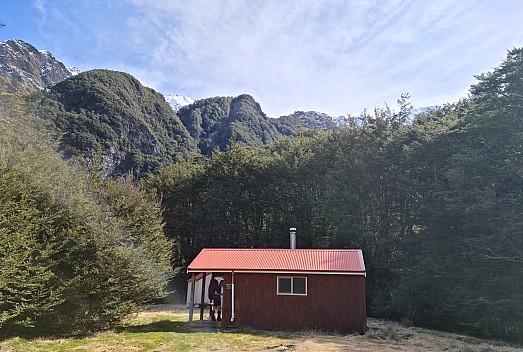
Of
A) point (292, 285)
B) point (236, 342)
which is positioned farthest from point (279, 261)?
point (236, 342)

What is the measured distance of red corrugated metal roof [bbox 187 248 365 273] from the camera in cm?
1312

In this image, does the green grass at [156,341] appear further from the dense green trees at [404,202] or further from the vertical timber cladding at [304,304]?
the dense green trees at [404,202]

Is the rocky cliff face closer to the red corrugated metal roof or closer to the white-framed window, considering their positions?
the red corrugated metal roof

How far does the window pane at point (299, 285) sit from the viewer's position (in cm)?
1308

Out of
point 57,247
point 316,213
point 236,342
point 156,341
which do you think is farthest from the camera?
point 316,213

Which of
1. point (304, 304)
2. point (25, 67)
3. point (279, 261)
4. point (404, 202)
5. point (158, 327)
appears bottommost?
point (158, 327)

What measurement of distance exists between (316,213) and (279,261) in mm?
11002

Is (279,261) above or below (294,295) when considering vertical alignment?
above

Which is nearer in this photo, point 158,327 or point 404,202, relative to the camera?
point 158,327

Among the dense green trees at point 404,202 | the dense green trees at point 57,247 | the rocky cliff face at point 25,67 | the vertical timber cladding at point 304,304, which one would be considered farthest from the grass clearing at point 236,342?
the rocky cliff face at point 25,67

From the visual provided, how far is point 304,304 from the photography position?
42.5 ft

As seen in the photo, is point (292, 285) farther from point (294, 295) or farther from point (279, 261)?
point (279, 261)

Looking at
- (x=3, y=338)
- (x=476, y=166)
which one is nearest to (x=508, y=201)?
(x=476, y=166)

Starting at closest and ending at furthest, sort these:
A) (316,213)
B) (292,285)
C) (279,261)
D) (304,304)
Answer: (304,304), (292,285), (279,261), (316,213)
